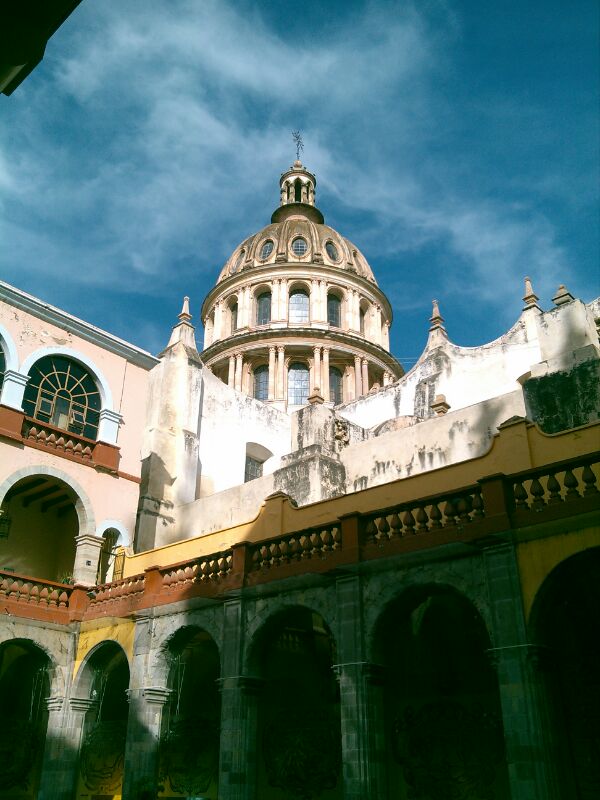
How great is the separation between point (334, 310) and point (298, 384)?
5576 millimetres

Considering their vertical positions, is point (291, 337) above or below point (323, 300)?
below

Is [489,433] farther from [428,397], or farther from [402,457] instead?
[428,397]

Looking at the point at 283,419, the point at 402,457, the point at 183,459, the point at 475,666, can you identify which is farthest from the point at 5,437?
the point at 283,419

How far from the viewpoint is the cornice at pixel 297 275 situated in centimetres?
4312

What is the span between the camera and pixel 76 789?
17828mm

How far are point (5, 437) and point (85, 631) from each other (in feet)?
18.1

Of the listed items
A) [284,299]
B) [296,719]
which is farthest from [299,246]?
[296,719]

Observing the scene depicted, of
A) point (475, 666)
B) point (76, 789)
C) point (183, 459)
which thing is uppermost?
point (183, 459)

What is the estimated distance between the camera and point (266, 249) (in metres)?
45.4

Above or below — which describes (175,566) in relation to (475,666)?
above

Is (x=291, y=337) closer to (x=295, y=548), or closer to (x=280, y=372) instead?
(x=280, y=372)

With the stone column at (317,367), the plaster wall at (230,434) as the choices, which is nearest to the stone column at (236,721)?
the plaster wall at (230,434)

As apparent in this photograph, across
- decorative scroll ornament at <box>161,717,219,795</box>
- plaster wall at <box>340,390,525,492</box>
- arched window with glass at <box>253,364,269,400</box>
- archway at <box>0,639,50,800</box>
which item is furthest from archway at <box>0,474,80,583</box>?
Answer: arched window with glass at <box>253,364,269,400</box>

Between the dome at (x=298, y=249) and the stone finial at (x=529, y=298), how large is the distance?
1740 centimetres
